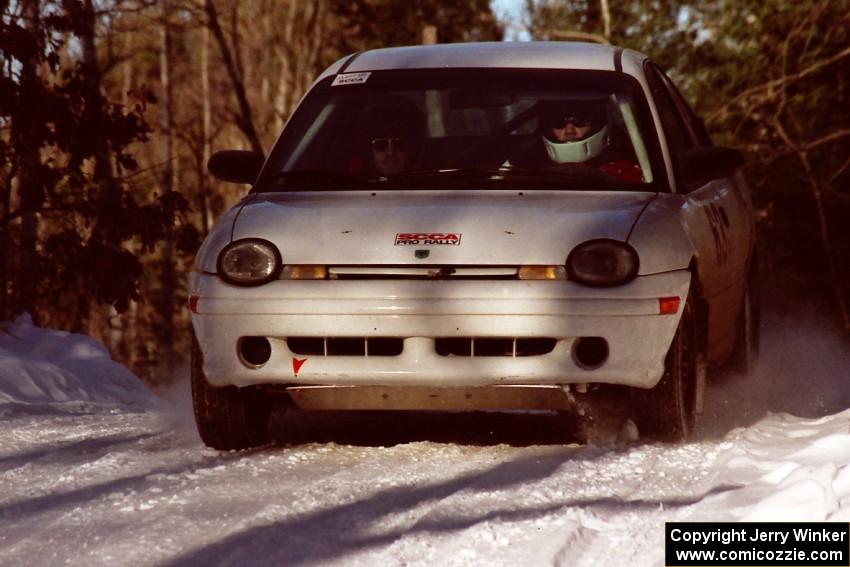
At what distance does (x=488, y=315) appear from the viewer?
5793 mm

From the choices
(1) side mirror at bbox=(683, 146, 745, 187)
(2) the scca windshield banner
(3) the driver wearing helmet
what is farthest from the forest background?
(2) the scca windshield banner

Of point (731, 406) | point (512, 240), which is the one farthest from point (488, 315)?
point (731, 406)

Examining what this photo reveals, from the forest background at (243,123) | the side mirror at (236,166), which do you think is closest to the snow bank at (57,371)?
the forest background at (243,123)

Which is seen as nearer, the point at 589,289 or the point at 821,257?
the point at 589,289

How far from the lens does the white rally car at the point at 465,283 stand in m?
5.85

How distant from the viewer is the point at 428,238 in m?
5.95

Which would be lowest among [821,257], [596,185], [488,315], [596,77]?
[821,257]

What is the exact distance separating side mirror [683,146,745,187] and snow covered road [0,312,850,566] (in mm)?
1086

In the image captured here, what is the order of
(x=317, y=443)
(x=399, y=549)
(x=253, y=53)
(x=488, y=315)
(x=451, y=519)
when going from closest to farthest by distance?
(x=399, y=549)
(x=451, y=519)
(x=488, y=315)
(x=317, y=443)
(x=253, y=53)

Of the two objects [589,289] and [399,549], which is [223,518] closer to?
[399,549]

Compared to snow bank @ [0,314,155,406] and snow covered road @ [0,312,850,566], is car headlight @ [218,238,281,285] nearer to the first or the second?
snow covered road @ [0,312,850,566]

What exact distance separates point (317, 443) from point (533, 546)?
2335 millimetres

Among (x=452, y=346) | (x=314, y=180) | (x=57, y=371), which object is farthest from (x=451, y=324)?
(x=57, y=371)

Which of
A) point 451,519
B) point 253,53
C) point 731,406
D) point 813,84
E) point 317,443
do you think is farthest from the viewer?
point 253,53
